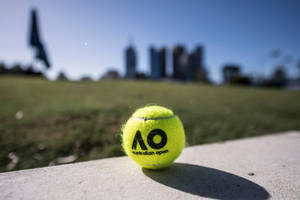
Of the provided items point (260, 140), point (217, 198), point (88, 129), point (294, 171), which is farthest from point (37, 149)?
point (260, 140)

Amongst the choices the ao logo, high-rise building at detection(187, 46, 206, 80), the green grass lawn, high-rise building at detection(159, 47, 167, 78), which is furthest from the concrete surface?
high-rise building at detection(187, 46, 206, 80)

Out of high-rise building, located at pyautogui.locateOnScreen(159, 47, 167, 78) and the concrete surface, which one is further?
high-rise building, located at pyautogui.locateOnScreen(159, 47, 167, 78)

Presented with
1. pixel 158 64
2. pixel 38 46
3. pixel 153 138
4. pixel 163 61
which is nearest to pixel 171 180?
pixel 153 138

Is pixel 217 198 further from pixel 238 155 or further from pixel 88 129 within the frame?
pixel 88 129

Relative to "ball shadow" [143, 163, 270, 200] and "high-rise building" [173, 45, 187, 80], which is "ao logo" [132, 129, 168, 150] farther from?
"high-rise building" [173, 45, 187, 80]

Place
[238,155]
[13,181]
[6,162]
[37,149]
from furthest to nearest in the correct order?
[37,149] → [6,162] → [238,155] → [13,181]
